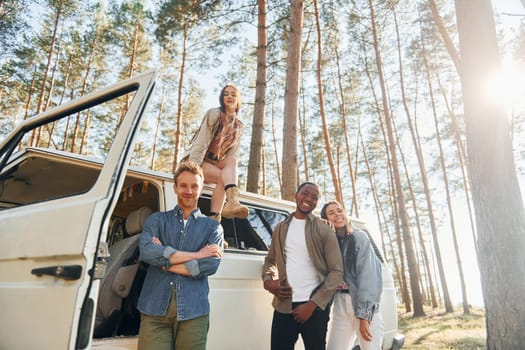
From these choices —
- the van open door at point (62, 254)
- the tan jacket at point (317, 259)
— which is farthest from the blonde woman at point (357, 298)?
the van open door at point (62, 254)

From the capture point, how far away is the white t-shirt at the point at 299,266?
10.0 ft

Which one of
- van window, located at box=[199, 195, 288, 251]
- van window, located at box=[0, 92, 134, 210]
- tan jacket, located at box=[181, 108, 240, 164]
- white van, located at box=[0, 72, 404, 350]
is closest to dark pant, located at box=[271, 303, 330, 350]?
white van, located at box=[0, 72, 404, 350]

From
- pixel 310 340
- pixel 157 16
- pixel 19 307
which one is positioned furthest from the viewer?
pixel 157 16

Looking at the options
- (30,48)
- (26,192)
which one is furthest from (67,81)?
(26,192)

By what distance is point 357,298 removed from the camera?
3289 mm

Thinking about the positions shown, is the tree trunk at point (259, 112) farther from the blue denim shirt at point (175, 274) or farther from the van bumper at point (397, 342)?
the blue denim shirt at point (175, 274)

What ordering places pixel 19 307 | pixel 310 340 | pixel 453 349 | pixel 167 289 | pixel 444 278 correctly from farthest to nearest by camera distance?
pixel 444 278
pixel 453 349
pixel 310 340
pixel 167 289
pixel 19 307

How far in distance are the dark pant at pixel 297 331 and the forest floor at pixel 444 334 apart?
631cm

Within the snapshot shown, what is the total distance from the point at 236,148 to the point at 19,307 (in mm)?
2275

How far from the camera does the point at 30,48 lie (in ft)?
55.5

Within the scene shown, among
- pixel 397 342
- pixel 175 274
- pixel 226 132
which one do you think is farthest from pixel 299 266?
pixel 397 342

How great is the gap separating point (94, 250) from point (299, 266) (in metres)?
1.92

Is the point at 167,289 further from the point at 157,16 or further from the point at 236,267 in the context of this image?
the point at 157,16

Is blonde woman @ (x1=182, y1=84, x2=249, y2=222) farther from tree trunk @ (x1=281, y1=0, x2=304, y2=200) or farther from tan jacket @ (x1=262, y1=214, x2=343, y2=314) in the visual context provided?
tree trunk @ (x1=281, y1=0, x2=304, y2=200)
